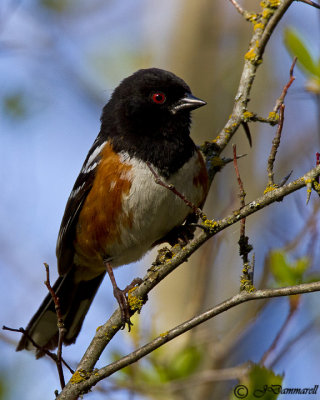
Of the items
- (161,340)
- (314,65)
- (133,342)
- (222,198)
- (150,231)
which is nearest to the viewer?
(161,340)

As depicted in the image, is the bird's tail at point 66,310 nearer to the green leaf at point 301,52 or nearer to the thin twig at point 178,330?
the thin twig at point 178,330

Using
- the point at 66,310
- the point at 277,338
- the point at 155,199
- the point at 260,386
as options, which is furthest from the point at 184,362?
the point at 260,386

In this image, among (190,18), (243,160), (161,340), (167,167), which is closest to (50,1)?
(190,18)

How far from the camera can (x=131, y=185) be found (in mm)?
3324

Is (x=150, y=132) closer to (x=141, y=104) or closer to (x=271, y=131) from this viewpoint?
(x=141, y=104)

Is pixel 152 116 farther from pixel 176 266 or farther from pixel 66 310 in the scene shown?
pixel 66 310

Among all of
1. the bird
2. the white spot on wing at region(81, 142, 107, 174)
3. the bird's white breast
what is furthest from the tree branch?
the white spot on wing at region(81, 142, 107, 174)

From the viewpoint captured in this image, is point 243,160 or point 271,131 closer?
point 243,160

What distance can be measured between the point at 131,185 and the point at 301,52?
1.15m

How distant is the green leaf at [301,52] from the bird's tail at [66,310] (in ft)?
6.51

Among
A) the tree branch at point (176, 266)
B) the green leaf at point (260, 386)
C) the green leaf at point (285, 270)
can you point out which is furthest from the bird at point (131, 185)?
the green leaf at point (260, 386)

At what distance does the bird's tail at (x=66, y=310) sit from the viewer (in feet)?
12.7

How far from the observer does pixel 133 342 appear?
12.2 feet

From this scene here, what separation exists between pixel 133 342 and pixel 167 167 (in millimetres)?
1144
